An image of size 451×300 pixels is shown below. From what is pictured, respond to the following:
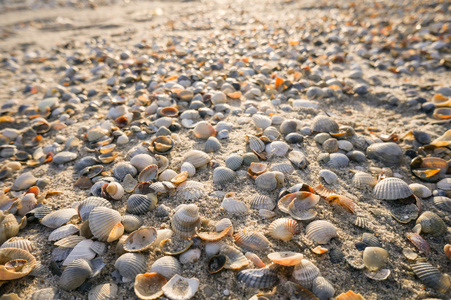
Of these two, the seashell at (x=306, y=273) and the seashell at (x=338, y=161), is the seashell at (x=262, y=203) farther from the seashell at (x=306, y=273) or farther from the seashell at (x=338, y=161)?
the seashell at (x=338, y=161)

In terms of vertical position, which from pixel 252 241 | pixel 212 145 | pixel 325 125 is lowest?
pixel 252 241

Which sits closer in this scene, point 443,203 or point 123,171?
point 443,203

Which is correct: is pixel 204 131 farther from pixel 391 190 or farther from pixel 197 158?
pixel 391 190

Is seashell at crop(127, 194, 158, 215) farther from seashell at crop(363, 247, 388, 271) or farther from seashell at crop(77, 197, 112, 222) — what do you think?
seashell at crop(363, 247, 388, 271)

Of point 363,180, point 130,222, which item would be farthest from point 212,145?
point 363,180

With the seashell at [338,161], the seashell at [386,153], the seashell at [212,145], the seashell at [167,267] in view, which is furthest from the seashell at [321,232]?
the seashell at [212,145]

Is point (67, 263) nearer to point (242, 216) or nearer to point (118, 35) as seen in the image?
point (242, 216)
